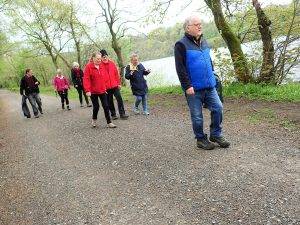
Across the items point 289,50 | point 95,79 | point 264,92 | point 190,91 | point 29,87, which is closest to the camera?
point 190,91

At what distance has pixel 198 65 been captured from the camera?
683cm

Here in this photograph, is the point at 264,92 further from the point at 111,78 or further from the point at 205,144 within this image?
the point at 205,144

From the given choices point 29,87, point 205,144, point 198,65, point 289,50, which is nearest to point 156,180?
point 205,144

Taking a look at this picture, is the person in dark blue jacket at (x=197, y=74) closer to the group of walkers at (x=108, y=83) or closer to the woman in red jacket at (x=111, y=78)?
the group of walkers at (x=108, y=83)

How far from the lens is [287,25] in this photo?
1448cm

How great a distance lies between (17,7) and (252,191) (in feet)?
129

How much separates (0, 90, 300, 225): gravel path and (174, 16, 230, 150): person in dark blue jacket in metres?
0.57

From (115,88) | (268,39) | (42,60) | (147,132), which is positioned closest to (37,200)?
(147,132)

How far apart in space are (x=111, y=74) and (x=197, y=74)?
5.60 metres

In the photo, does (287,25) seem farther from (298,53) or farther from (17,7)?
(17,7)

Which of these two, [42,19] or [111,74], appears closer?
[111,74]

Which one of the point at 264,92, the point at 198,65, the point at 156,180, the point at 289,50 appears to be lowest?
the point at 264,92

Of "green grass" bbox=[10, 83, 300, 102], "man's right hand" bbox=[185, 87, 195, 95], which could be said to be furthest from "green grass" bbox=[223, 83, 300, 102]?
"man's right hand" bbox=[185, 87, 195, 95]

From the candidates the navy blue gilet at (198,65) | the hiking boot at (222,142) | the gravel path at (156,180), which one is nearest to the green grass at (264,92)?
the gravel path at (156,180)
